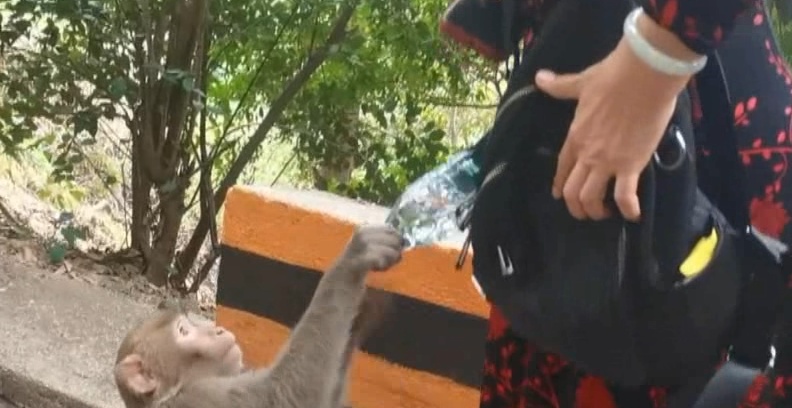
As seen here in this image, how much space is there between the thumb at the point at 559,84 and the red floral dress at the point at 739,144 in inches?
4.5

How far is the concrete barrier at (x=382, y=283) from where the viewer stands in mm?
3135

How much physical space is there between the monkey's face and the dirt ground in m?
1.84

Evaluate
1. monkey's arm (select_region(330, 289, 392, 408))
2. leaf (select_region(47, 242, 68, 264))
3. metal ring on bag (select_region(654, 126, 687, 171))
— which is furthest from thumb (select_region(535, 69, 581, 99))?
leaf (select_region(47, 242, 68, 264))

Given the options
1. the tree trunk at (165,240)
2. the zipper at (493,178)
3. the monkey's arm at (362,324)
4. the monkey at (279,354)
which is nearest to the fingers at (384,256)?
the monkey at (279,354)

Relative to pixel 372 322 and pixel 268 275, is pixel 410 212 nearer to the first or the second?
pixel 372 322

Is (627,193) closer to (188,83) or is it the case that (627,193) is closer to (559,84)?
(559,84)

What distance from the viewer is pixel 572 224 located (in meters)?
1.38

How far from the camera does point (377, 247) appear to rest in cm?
211

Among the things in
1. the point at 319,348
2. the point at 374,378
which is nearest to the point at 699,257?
the point at 319,348

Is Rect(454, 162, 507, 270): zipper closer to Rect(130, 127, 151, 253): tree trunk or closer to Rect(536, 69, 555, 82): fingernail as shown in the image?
Rect(536, 69, 555, 82): fingernail

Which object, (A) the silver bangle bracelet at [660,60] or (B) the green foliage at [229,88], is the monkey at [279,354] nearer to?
(A) the silver bangle bracelet at [660,60]

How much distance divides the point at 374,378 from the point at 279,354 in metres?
0.86

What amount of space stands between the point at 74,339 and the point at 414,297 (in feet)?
4.30

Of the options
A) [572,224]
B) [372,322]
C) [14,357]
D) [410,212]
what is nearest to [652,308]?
[572,224]
